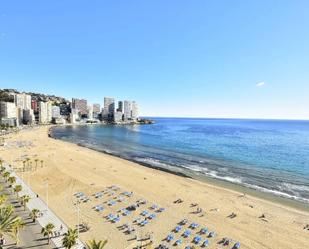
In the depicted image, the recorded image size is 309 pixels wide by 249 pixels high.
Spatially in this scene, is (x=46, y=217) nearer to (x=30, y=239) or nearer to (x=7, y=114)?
(x=30, y=239)

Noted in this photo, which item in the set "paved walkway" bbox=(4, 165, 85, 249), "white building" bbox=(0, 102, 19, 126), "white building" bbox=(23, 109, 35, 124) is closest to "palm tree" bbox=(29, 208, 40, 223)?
"paved walkway" bbox=(4, 165, 85, 249)

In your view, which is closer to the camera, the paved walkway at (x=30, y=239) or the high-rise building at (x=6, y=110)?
the paved walkway at (x=30, y=239)

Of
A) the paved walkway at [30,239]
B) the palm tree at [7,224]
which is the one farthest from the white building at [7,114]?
the palm tree at [7,224]

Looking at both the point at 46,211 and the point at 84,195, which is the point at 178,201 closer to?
the point at 84,195

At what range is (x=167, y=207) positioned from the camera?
32.2m

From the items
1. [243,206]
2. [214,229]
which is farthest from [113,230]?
[243,206]

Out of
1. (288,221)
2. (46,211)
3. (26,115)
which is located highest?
(26,115)

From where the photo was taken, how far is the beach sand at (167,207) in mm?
24781

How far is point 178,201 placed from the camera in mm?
34625

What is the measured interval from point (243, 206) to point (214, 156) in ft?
124

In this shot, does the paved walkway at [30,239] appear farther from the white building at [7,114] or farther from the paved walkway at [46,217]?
the white building at [7,114]

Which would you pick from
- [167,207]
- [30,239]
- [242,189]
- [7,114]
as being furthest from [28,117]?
[30,239]

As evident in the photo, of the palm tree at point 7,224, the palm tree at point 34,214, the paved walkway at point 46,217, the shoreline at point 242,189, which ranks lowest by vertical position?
the shoreline at point 242,189

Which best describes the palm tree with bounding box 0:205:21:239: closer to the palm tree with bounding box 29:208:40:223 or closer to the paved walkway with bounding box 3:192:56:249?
the paved walkway with bounding box 3:192:56:249
